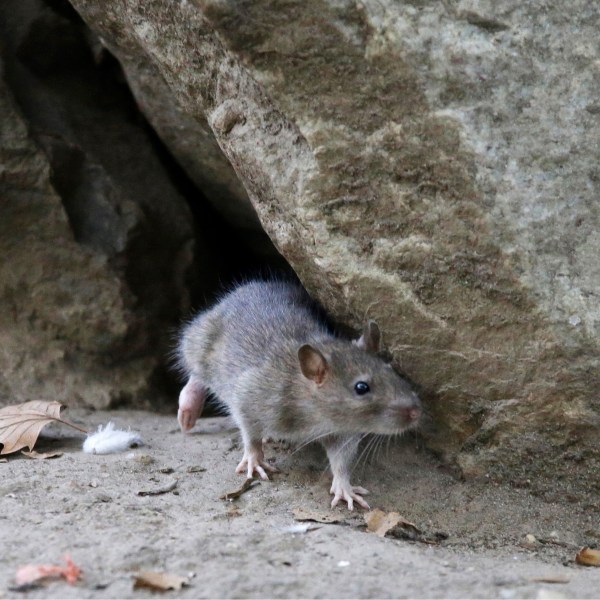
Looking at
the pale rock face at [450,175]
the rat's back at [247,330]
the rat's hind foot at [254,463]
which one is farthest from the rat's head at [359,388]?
the rat's hind foot at [254,463]

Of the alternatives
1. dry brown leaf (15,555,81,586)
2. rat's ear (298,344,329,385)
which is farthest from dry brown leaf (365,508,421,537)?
dry brown leaf (15,555,81,586)

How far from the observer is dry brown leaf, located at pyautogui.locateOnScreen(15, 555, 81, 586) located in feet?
11.6

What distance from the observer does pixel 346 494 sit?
197 inches

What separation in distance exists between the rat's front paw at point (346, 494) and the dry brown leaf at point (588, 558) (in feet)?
3.80

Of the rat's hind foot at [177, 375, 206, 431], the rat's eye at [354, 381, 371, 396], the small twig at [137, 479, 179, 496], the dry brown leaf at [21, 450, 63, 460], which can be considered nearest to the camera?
the small twig at [137, 479, 179, 496]

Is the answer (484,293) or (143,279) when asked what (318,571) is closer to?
(484,293)

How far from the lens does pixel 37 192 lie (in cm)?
657

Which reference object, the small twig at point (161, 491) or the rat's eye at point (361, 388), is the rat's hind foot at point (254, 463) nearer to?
the small twig at point (161, 491)

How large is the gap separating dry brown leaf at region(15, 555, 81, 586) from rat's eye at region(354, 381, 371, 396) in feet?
6.95

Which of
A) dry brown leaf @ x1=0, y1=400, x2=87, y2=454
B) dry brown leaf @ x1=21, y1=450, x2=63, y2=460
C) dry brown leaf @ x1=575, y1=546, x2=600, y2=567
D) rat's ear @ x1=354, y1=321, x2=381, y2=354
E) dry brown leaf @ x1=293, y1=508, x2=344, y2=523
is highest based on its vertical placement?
rat's ear @ x1=354, y1=321, x2=381, y2=354

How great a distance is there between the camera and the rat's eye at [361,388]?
523 centimetres

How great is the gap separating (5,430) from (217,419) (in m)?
1.82

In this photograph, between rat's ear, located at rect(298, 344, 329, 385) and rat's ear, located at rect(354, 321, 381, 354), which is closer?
rat's ear, located at rect(354, 321, 381, 354)

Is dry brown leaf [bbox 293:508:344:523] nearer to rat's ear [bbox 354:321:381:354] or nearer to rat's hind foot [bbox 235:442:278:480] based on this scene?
rat's hind foot [bbox 235:442:278:480]
